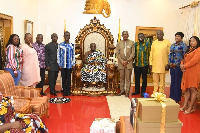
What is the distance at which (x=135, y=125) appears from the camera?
1879 millimetres

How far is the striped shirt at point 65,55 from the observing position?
5.51m

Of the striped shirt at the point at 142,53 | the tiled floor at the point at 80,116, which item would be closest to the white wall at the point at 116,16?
the striped shirt at the point at 142,53

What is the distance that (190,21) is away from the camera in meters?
6.70

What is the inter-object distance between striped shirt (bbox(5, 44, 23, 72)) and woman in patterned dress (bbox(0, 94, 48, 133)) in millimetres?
1961

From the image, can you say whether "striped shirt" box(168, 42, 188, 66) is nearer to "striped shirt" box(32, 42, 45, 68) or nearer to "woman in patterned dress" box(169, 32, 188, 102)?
"woman in patterned dress" box(169, 32, 188, 102)

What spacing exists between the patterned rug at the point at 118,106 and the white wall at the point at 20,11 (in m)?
2.98

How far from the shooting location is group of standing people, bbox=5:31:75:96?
4762mm

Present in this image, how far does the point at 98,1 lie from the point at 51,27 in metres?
5.16

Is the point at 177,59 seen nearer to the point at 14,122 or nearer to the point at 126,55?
the point at 126,55

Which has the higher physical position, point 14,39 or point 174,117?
point 14,39

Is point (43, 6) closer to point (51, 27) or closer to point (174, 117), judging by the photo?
point (51, 27)

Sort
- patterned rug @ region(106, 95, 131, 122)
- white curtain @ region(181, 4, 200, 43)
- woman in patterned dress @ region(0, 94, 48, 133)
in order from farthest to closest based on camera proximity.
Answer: white curtain @ region(181, 4, 200, 43), patterned rug @ region(106, 95, 131, 122), woman in patterned dress @ region(0, 94, 48, 133)

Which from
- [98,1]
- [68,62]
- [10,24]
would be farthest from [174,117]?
[10,24]

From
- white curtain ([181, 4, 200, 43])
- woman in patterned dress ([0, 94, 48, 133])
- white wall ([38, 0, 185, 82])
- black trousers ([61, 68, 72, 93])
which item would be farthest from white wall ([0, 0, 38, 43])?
white curtain ([181, 4, 200, 43])
